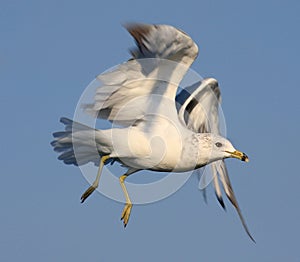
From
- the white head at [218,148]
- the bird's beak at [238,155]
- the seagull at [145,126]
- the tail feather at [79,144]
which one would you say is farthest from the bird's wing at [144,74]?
the bird's beak at [238,155]

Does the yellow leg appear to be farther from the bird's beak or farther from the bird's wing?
the bird's beak

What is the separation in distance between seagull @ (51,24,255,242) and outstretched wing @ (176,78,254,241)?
0.74 m

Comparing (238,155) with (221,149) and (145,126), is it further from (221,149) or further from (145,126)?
(145,126)

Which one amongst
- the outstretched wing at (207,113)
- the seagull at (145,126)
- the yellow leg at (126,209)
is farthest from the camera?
the outstretched wing at (207,113)

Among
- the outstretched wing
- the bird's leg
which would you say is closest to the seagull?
the bird's leg

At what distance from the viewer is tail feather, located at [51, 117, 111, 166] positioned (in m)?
15.0

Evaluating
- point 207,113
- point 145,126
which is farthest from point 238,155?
point 207,113

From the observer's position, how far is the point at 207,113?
56.9 feet

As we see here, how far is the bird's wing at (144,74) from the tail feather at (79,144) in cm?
58

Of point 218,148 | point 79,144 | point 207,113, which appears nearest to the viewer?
point 79,144

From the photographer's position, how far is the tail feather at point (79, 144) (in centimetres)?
1495

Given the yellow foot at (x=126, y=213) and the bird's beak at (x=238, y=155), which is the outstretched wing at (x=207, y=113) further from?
the yellow foot at (x=126, y=213)

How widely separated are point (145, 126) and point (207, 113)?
6.78ft

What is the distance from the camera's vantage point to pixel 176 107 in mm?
16312
